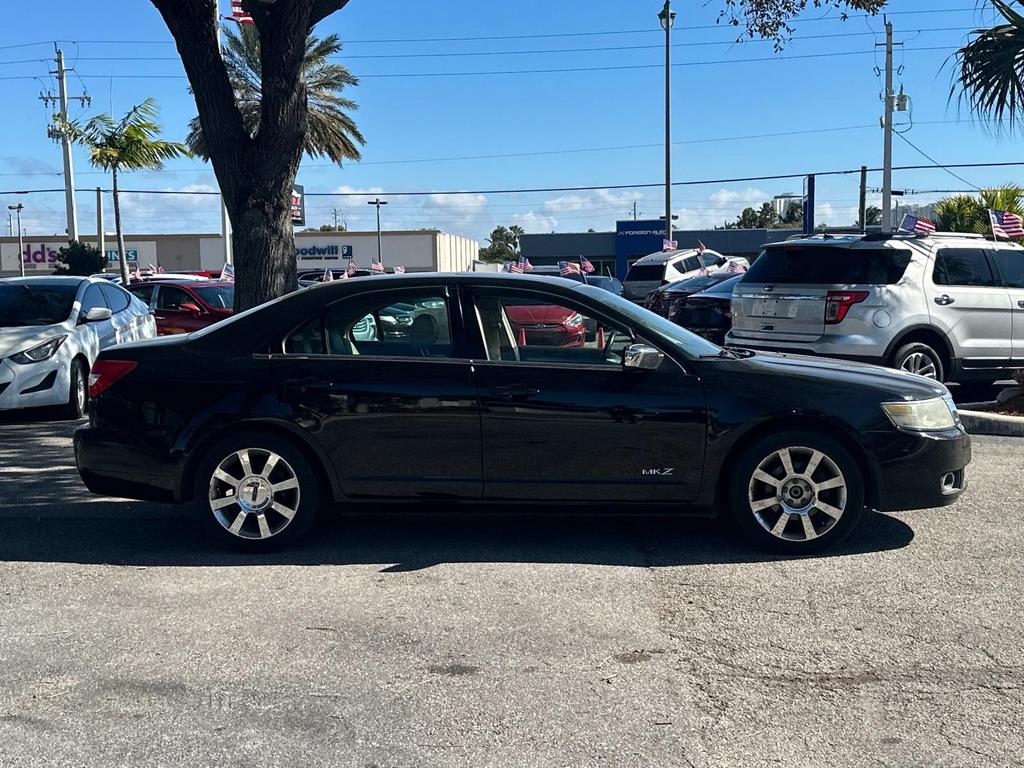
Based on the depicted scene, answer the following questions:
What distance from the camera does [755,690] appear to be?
394 centimetres

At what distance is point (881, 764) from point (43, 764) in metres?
2.79

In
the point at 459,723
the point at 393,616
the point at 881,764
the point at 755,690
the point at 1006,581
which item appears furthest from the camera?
the point at 1006,581

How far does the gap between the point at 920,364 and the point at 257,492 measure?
7268mm

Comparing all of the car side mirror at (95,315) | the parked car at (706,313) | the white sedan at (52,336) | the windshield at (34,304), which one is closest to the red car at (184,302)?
the white sedan at (52,336)

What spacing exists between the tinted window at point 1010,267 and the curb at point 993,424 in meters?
1.99

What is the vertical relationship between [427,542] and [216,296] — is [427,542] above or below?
below

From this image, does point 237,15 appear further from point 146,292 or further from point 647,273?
point 647,273

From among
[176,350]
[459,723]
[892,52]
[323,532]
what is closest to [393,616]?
[459,723]

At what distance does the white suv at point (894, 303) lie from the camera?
32.8 feet

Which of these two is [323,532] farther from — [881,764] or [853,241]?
[853,241]

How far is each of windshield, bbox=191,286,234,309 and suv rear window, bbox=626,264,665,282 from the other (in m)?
14.7

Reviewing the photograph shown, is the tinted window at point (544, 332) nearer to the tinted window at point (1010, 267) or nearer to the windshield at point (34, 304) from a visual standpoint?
the windshield at point (34, 304)

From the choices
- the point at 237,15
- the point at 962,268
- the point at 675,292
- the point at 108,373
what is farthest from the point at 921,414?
the point at 237,15

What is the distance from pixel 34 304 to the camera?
10797 mm
